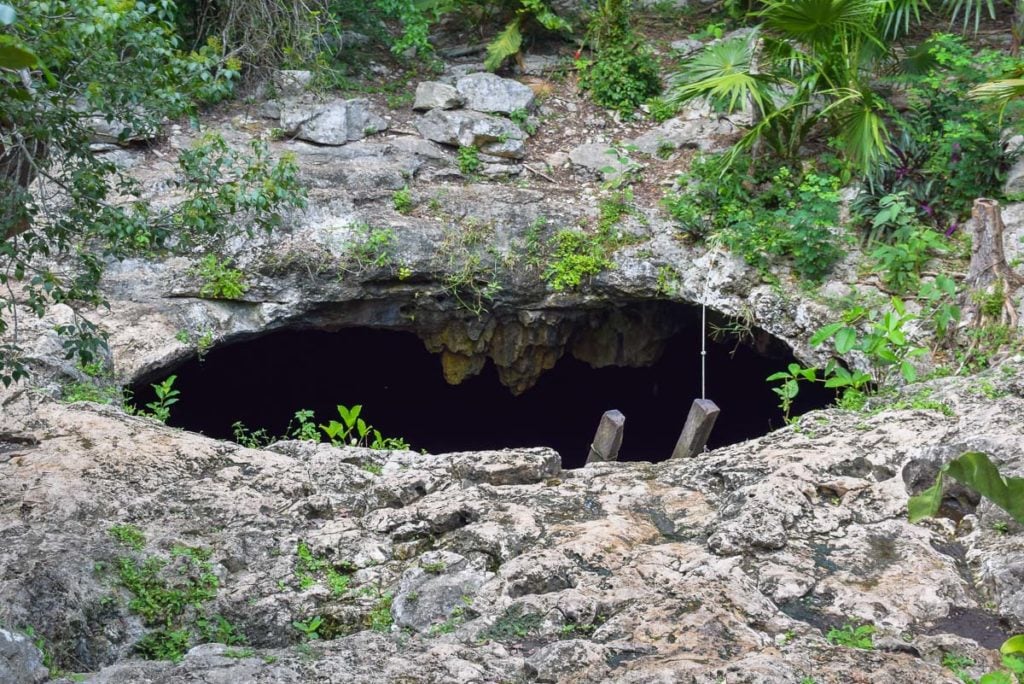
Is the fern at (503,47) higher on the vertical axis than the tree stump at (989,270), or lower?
higher

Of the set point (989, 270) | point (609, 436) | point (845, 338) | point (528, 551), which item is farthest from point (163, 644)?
point (989, 270)

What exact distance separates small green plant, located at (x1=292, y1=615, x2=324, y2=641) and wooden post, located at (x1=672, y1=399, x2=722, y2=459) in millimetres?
3001

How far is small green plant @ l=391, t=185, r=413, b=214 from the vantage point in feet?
28.0

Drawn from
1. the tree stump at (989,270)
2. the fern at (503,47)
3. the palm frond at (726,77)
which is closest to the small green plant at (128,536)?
the tree stump at (989,270)

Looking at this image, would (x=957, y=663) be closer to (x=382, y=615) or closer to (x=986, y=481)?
Result: (x=986, y=481)

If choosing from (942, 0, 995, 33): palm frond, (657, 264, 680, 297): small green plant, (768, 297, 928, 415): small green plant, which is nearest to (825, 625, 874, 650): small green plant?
(768, 297, 928, 415): small green plant

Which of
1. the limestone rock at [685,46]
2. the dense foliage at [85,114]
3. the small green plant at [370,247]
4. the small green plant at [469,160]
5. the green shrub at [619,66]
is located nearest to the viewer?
the dense foliage at [85,114]

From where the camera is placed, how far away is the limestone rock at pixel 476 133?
920cm

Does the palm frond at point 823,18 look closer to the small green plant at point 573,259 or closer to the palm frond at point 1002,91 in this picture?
the palm frond at point 1002,91

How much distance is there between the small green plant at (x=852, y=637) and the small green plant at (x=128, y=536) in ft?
9.19

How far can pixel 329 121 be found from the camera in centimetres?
916

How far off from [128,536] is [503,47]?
6.44 m

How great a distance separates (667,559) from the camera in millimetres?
4434

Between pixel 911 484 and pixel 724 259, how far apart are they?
3.62 m
